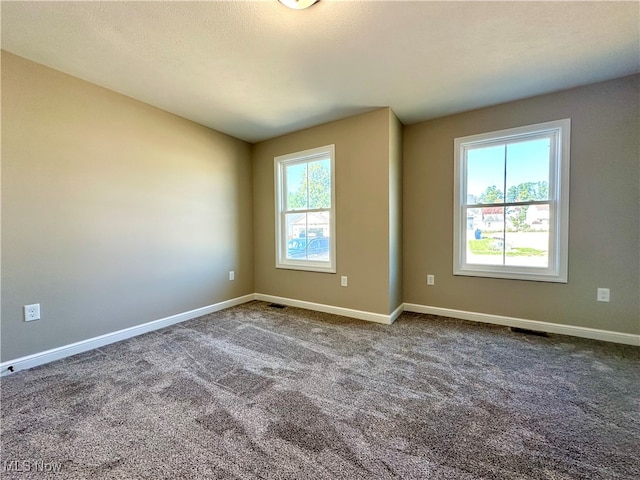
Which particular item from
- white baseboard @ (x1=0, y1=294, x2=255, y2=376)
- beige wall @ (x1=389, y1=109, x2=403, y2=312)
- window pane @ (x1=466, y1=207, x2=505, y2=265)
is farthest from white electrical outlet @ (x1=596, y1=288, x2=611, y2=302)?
white baseboard @ (x1=0, y1=294, x2=255, y2=376)

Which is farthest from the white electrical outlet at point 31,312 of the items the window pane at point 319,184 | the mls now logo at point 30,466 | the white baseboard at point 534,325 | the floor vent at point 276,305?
the white baseboard at point 534,325

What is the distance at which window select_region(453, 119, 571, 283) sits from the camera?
102 inches

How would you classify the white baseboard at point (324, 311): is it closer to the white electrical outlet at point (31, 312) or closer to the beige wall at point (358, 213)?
the beige wall at point (358, 213)

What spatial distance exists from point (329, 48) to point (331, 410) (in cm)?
241

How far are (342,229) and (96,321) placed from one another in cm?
261

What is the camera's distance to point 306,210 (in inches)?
142

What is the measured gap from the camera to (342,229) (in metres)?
3.26

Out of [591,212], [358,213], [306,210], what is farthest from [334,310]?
[591,212]

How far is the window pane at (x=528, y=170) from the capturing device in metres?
2.67

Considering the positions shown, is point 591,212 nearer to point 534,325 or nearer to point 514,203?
point 514,203

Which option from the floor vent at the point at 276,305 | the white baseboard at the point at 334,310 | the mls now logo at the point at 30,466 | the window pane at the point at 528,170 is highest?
the window pane at the point at 528,170

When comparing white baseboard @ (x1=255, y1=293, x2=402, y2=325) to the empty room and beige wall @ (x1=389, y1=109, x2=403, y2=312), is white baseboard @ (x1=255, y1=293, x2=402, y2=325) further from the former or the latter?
beige wall @ (x1=389, y1=109, x2=403, y2=312)

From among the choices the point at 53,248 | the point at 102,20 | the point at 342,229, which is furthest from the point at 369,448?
the point at 102,20

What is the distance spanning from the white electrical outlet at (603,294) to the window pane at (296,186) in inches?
124
